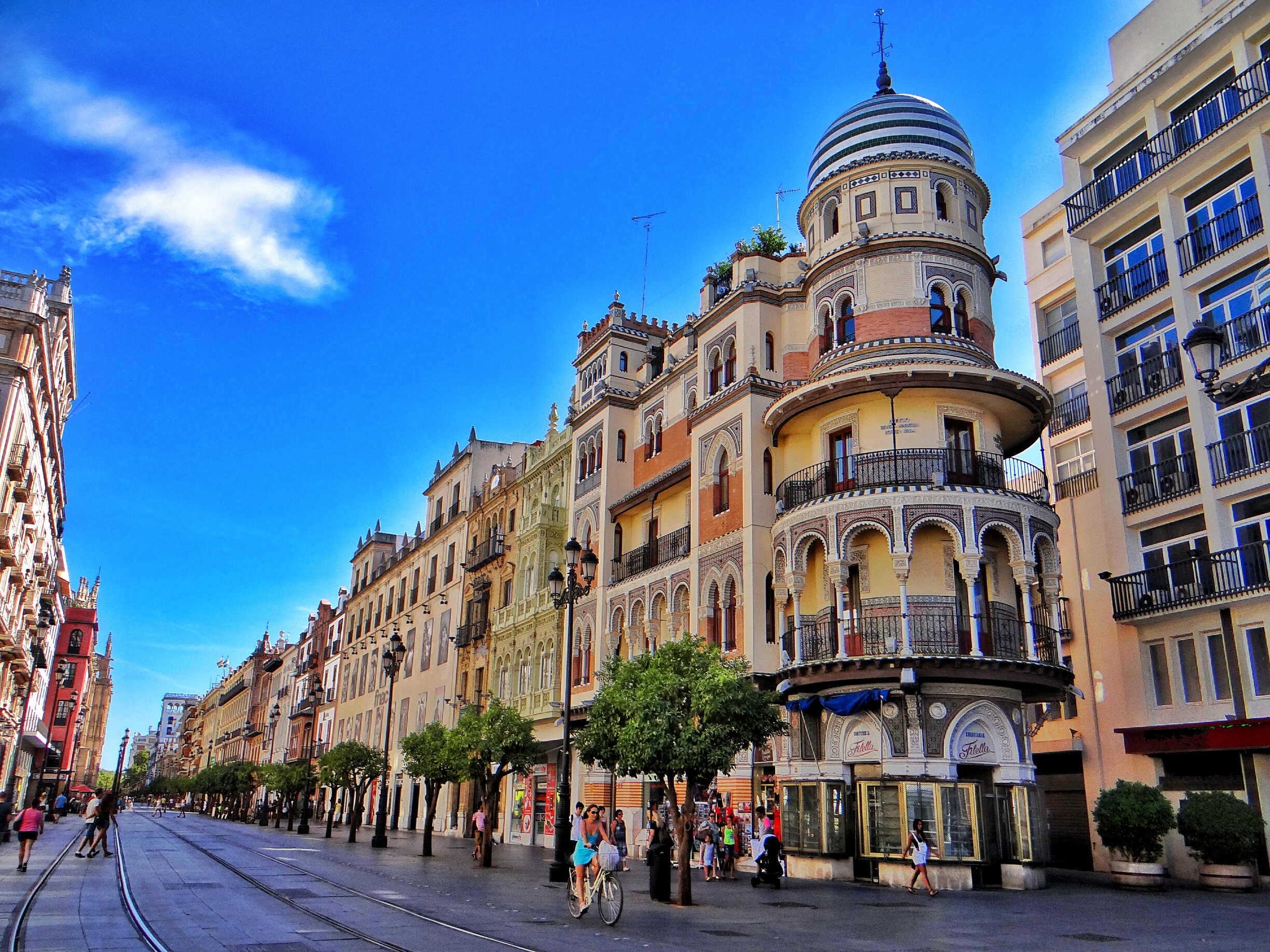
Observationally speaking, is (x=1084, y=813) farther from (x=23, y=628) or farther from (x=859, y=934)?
(x=23, y=628)

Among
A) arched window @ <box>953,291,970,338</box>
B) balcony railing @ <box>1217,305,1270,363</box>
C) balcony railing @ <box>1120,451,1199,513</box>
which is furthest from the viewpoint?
arched window @ <box>953,291,970,338</box>

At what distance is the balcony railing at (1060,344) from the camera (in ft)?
113

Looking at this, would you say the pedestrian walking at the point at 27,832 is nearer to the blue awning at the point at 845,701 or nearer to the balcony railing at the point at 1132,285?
the blue awning at the point at 845,701

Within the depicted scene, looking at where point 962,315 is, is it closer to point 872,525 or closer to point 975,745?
point 872,525

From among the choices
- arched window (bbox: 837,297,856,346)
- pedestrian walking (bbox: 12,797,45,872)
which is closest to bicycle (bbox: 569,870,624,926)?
pedestrian walking (bbox: 12,797,45,872)

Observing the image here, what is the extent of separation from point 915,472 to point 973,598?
346cm

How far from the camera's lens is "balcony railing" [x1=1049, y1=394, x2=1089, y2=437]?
34.1 metres

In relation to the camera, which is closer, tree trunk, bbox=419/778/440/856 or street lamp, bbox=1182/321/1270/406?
street lamp, bbox=1182/321/1270/406

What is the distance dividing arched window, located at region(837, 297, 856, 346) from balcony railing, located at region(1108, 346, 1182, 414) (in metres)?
8.51

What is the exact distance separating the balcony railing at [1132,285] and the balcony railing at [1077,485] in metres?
4.89

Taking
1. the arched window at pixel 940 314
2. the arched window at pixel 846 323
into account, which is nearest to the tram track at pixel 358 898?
the arched window at pixel 846 323

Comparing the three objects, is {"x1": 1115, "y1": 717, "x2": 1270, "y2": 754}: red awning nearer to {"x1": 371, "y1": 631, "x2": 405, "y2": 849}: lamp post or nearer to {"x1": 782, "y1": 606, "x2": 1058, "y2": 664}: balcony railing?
{"x1": 782, "y1": 606, "x2": 1058, "y2": 664}: balcony railing

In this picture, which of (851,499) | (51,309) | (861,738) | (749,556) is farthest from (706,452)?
(51,309)

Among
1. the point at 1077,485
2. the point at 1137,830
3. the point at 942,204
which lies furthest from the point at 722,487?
the point at 1137,830
